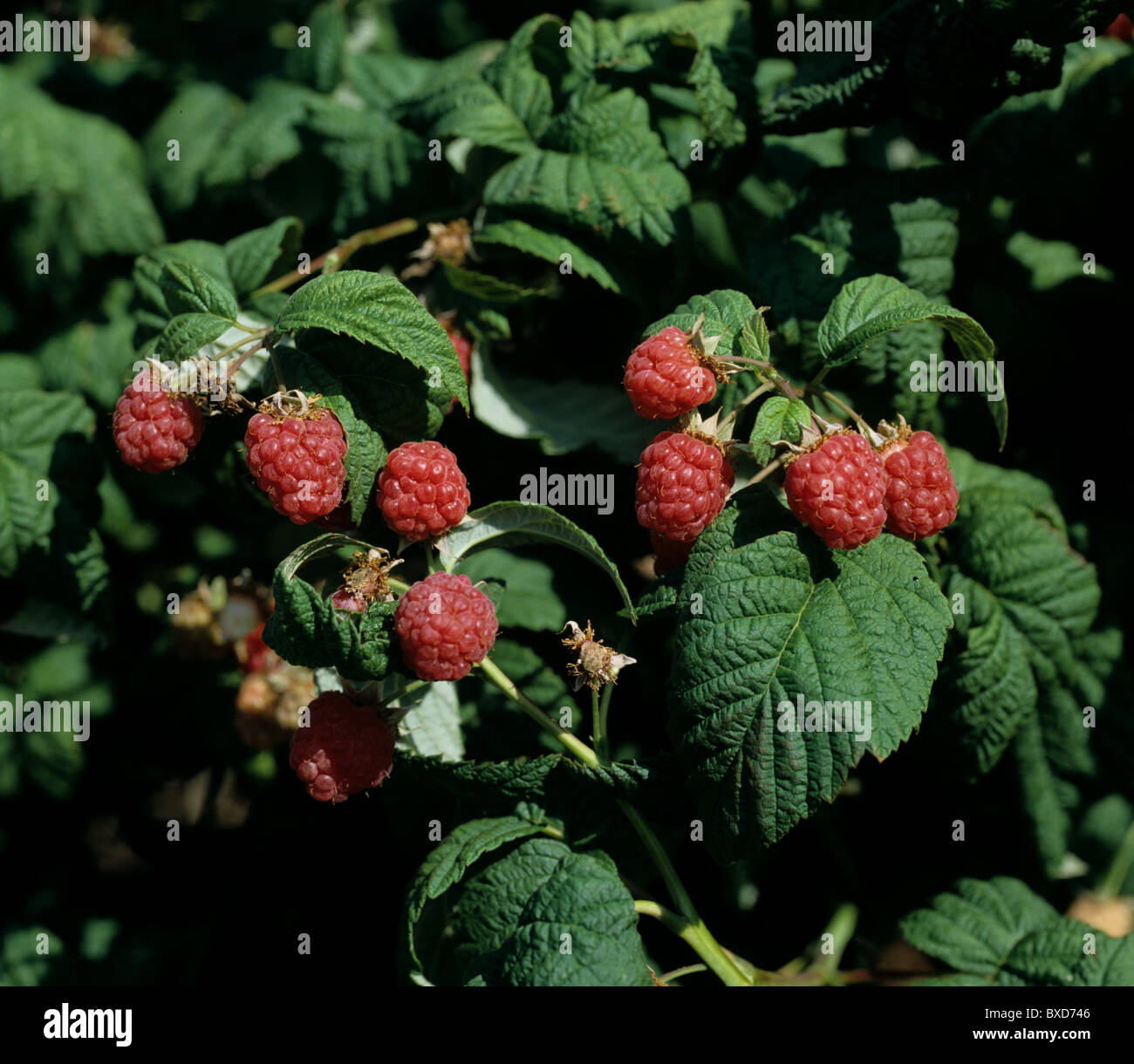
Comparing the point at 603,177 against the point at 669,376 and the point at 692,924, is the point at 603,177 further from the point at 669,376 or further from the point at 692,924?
the point at 692,924

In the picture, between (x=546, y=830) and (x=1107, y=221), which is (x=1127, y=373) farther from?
(x=546, y=830)

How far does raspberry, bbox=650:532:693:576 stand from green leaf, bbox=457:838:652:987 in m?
0.53

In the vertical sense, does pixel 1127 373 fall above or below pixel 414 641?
Answer: above

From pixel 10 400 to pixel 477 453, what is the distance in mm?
1140

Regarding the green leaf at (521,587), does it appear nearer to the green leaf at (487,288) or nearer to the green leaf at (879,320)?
the green leaf at (487,288)

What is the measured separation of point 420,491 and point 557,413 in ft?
2.33

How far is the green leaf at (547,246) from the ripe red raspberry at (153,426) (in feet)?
2.47

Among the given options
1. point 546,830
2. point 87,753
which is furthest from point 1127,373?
point 87,753

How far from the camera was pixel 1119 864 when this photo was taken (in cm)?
255

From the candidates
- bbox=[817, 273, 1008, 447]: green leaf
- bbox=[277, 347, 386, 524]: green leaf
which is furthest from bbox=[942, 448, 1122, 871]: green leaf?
bbox=[277, 347, 386, 524]: green leaf

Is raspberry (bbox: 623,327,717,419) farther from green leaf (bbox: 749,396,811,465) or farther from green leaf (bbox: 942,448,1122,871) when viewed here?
green leaf (bbox: 942,448,1122,871)

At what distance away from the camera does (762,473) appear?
163 cm

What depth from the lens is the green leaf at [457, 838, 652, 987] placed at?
1.50 metres

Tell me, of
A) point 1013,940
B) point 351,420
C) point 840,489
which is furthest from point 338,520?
point 1013,940
